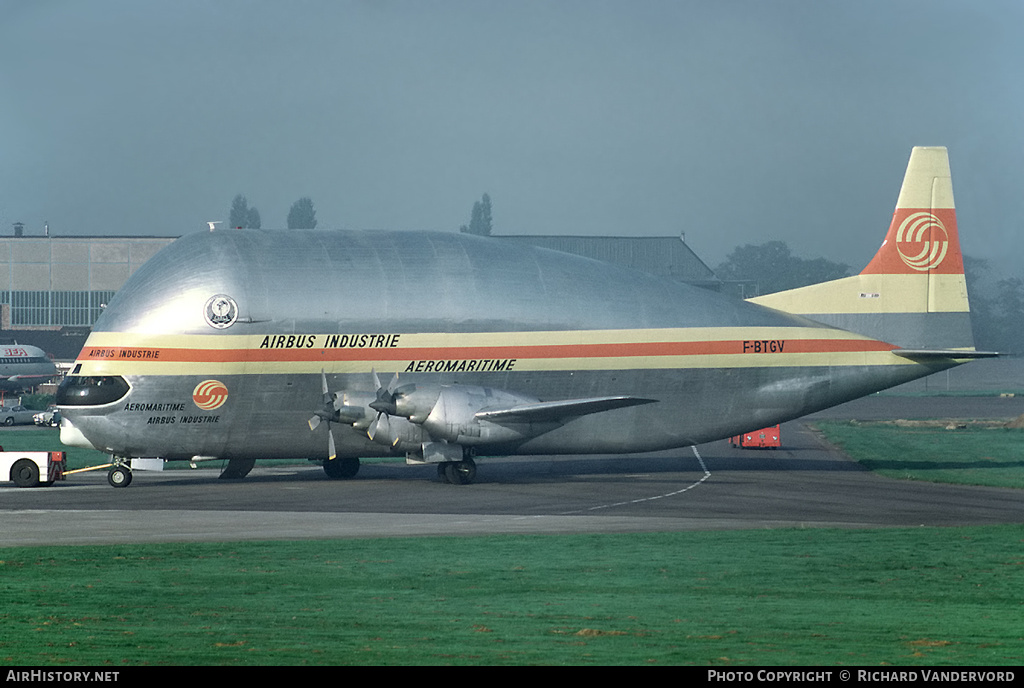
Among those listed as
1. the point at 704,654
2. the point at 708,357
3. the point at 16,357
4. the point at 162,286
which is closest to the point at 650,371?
the point at 708,357

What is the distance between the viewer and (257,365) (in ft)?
141

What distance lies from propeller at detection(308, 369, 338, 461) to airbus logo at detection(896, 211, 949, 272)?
993 inches

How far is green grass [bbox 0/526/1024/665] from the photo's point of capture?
15.8 meters

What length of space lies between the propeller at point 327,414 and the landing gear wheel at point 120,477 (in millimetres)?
6824

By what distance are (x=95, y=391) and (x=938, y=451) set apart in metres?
38.2

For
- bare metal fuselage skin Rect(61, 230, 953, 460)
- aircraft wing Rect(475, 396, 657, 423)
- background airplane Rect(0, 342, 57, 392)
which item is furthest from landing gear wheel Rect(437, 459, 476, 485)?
background airplane Rect(0, 342, 57, 392)

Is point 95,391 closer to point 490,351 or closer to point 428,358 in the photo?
point 428,358

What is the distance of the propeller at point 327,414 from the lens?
42156 millimetres

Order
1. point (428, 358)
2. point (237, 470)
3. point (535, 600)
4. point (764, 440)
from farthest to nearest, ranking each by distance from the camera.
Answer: point (764, 440) < point (237, 470) < point (428, 358) < point (535, 600)

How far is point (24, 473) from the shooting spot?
43219 mm

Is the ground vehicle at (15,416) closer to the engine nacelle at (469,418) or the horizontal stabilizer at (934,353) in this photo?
the engine nacelle at (469,418)

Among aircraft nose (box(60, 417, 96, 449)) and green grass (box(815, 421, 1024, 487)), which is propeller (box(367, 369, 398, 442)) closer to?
aircraft nose (box(60, 417, 96, 449))

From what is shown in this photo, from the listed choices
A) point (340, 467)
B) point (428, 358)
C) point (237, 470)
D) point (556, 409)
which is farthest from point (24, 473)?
point (556, 409)
